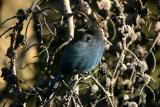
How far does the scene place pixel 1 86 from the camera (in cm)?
496

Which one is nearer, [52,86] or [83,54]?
[52,86]

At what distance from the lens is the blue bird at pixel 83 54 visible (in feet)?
11.1

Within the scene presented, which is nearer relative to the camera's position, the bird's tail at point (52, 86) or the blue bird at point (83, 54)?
the bird's tail at point (52, 86)

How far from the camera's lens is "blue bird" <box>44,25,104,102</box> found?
3381 mm

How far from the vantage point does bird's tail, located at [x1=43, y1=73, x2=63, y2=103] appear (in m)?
3.10

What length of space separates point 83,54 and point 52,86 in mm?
360

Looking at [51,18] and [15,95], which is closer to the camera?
[15,95]

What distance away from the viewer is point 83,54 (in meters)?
3.48

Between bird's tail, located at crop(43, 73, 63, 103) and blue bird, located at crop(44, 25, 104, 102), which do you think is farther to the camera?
blue bird, located at crop(44, 25, 104, 102)

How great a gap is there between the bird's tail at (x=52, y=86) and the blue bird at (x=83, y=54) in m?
0.02

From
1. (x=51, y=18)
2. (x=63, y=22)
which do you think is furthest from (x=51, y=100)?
(x=51, y=18)

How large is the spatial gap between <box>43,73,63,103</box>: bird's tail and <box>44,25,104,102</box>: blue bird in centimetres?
2

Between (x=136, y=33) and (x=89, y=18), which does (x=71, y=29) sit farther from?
(x=136, y=33)

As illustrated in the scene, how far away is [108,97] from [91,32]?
54 centimetres
